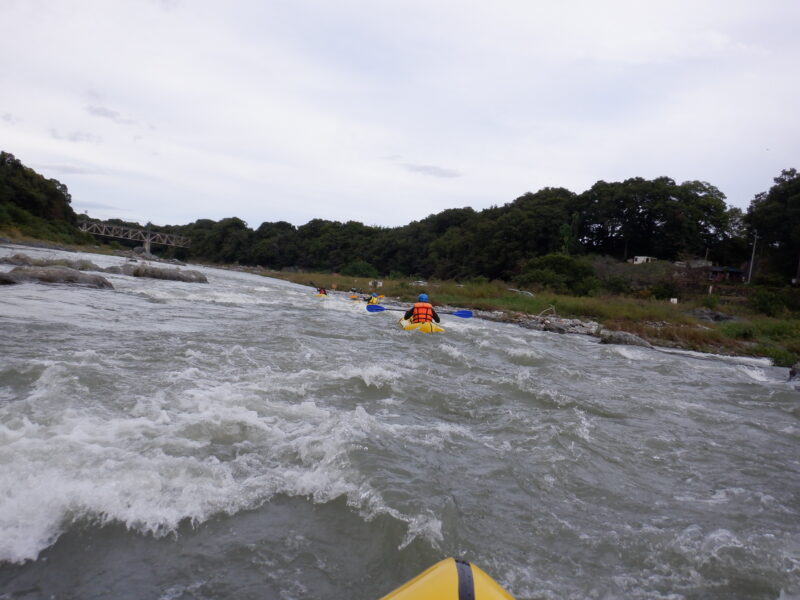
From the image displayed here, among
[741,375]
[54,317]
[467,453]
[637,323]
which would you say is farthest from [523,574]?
[637,323]

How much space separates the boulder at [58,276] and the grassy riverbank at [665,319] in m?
14.1

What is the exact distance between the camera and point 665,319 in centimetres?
1892

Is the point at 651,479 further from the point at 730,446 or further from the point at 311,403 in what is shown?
the point at 311,403

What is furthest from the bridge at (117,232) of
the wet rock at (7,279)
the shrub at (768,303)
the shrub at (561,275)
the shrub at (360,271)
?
the shrub at (768,303)

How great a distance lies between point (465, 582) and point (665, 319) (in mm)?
19757

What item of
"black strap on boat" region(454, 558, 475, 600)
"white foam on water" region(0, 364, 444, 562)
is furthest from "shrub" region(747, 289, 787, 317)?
"black strap on boat" region(454, 558, 475, 600)

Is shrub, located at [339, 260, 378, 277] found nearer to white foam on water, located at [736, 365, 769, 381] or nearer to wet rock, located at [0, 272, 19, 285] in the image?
wet rock, located at [0, 272, 19, 285]

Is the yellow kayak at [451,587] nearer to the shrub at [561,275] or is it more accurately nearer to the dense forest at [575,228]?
the shrub at [561,275]

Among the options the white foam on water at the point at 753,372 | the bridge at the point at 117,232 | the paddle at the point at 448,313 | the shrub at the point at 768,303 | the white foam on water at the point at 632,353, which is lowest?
the white foam on water at the point at 753,372

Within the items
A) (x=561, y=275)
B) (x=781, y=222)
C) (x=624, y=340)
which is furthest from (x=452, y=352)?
(x=781, y=222)

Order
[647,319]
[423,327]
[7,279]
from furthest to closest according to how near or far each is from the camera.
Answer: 1. [647,319]
2. [7,279]
3. [423,327]

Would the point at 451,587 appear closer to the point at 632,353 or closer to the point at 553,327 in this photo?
the point at 632,353

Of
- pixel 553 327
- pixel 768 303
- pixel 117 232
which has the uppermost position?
pixel 117 232

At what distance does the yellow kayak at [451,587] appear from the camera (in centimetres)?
166
